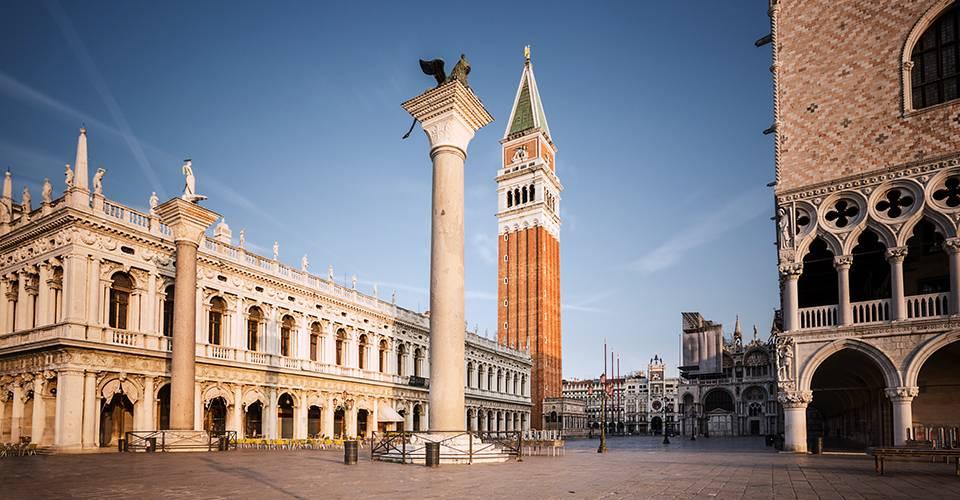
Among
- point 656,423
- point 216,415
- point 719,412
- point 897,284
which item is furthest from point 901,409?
point 656,423

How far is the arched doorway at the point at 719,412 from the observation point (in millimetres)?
103250

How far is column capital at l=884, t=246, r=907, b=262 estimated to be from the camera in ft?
79.8

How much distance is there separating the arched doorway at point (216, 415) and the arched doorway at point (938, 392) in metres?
31.6

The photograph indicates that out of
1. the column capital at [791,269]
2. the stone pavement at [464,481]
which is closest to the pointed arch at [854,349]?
the column capital at [791,269]

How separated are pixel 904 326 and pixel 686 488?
16492mm

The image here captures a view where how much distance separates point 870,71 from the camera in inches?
1044

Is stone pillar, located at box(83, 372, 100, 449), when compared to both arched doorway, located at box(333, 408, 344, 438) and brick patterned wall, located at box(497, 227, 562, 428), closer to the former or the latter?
arched doorway, located at box(333, 408, 344, 438)

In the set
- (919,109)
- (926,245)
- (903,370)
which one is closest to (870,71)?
(919,109)

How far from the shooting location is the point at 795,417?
2634cm

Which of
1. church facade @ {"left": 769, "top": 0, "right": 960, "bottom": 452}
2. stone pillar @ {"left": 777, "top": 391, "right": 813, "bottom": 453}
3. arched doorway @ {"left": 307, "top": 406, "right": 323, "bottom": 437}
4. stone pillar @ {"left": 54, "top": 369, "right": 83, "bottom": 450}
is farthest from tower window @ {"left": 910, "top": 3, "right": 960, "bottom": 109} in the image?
arched doorway @ {"left": 307, "top": 406, "right": 323, "bottom": 437}

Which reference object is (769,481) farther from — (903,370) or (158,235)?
(158,235)

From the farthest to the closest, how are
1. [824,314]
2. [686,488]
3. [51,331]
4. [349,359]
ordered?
[349,359]
[51,331]
[824,314]
[686,488]

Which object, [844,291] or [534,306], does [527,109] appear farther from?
[844,291]

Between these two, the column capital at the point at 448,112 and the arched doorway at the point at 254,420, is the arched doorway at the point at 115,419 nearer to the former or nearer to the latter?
the arched doorway at the point at 254,420
